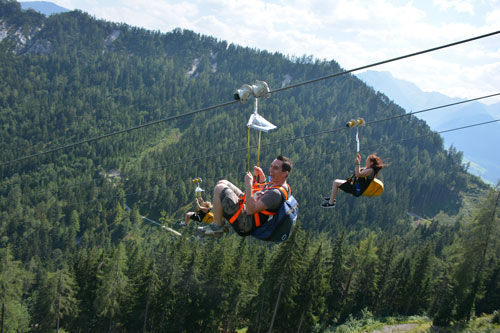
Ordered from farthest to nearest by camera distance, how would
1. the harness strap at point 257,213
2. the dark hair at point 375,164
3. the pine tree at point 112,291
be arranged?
the pine tree at point 112,291
the dark hair at point 375,164
the harness strap at point 257,213

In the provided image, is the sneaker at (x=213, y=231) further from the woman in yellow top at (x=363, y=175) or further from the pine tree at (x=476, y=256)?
the pine tree at (x=476, y=256)

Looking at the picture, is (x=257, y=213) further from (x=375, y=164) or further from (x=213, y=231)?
(x=375, y=164)

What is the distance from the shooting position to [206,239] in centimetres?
4659

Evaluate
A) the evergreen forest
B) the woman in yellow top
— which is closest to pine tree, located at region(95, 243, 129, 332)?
the evergreen forest

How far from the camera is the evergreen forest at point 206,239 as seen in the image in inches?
1120

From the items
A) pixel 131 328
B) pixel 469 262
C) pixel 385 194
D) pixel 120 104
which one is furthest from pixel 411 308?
pixel 120 104

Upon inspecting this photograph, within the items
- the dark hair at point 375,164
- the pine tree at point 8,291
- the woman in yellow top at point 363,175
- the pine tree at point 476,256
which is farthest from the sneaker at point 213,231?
the pine tree at point 8,291

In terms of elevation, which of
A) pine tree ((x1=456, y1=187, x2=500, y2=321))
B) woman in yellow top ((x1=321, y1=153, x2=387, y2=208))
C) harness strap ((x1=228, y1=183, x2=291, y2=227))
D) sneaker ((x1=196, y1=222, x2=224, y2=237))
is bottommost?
pine tree ((x1=456, y1=187, x2=500, y2=321))

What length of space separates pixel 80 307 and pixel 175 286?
36.7ft

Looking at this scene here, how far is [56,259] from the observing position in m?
77.6

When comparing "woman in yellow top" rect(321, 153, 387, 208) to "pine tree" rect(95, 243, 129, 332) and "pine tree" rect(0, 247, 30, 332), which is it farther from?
"pine tree" rect(0, 247, 30, 332)

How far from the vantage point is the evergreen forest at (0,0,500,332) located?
28.4 meters

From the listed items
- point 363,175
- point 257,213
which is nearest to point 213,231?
point 257,213

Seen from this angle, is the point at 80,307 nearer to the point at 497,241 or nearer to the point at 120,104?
the point at 497,241
